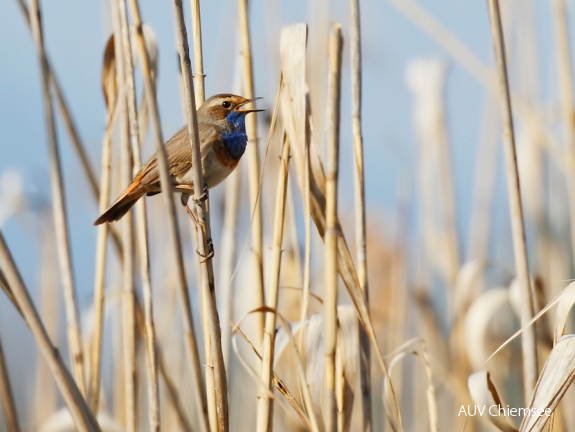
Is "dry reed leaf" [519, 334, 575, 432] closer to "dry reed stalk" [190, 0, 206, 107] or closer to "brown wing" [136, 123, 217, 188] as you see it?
"dry reed stalk" [190, 0, 206, 107]

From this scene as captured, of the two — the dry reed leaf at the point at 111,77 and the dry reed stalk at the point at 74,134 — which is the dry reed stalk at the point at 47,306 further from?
the dry reed leaf at the point at 111,77

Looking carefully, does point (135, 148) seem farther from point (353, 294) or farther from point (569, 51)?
point (569, 51)

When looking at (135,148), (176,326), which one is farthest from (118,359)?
(135,148)

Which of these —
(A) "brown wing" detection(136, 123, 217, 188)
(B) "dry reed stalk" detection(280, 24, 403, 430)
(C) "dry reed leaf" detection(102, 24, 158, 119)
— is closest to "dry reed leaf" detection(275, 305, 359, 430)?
(B) "dry reed stalk" detection(280, 24, 403, 430)

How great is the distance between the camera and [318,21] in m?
3.29

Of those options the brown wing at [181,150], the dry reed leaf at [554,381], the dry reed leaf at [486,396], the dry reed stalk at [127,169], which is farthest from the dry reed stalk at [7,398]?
the dry reed leaf at [554,381]

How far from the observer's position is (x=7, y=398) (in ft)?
5.74

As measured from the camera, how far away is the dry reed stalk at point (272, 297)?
169 centimetres

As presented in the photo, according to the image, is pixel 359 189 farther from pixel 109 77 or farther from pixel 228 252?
pixel 228 252

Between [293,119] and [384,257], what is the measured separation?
8.22 feet

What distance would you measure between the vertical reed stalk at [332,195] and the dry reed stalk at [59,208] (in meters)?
0.74

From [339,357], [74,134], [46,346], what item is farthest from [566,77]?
[46,346]

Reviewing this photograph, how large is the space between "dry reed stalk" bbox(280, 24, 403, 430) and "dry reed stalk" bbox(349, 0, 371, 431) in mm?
76

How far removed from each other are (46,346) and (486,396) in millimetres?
1039
